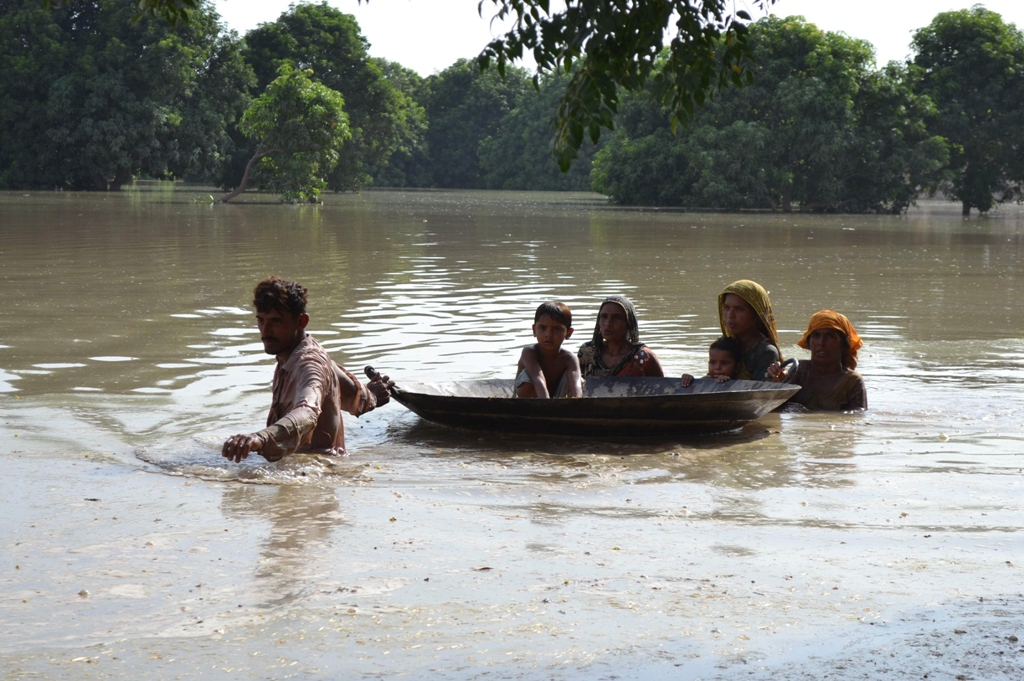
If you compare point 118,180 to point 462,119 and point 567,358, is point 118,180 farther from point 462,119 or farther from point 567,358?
point 567,358

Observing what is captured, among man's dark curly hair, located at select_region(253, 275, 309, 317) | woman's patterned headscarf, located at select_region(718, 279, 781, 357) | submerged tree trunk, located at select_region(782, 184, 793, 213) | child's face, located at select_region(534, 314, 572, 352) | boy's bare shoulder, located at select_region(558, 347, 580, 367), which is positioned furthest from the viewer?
submerged tree trunk, located at select_region(782, 184, 793, 213)

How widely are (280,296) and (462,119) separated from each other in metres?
90.1

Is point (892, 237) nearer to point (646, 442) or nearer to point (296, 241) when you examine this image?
point (296, 241)

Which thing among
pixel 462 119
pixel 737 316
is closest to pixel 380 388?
pixel 737 316

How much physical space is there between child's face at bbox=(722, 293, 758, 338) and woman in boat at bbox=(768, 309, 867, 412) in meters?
0.37

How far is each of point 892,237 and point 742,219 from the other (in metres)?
10.4

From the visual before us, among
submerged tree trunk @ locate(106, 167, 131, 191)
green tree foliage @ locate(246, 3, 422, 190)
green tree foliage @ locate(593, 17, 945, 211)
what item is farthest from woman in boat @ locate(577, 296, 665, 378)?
submerged tree trunk @ locate(106, 167, 131, 191)

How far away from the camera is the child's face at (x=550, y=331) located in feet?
24.8

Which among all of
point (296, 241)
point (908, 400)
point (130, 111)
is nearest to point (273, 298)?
point (908, 400)

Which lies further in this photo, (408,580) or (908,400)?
(908,400)

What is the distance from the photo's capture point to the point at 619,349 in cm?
847

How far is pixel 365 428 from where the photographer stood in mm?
8023

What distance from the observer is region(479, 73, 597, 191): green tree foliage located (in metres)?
85.5

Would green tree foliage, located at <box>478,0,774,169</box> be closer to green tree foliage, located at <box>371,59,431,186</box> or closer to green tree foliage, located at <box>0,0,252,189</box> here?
green tree foliage, located at <box>0,0,252,189</box>
